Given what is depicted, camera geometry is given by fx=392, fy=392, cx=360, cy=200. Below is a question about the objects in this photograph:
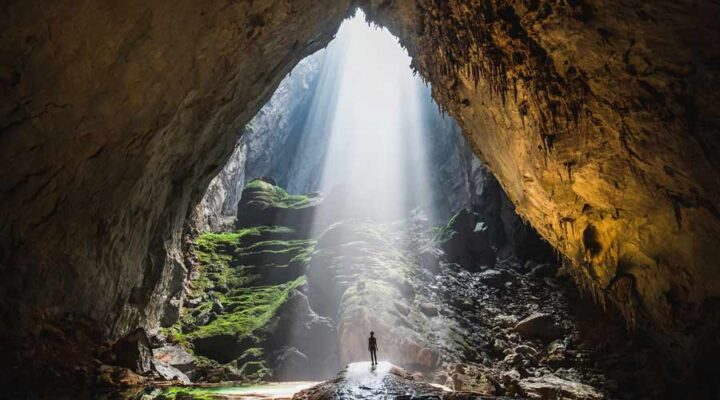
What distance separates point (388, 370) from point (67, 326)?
27.9 ft

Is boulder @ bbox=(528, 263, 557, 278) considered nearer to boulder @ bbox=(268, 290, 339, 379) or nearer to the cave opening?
the cave opening

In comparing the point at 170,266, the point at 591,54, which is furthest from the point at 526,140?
the point at 170,266

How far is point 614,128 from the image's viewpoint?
9.24 m

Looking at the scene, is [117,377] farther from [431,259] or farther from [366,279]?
[431,259]

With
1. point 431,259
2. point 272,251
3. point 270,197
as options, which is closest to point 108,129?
point 272,251

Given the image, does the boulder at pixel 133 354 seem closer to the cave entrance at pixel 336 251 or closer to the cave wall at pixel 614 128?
the cave entrance at pixel 336 251

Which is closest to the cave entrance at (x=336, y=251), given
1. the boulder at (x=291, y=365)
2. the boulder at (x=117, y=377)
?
the boulder at (x=291, y=365)

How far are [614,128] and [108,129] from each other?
484 inches

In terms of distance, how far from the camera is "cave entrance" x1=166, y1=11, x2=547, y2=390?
64.0 feet

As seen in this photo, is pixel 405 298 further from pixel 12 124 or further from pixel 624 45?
pixel 12 124

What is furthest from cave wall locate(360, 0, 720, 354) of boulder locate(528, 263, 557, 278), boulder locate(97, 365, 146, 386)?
boulder locate(528, 263, 557, 278)

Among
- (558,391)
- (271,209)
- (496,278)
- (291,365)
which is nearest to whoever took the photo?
Answer: (558,391)

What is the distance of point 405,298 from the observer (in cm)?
2320

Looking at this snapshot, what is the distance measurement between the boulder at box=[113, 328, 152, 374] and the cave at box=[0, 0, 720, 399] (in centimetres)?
7
